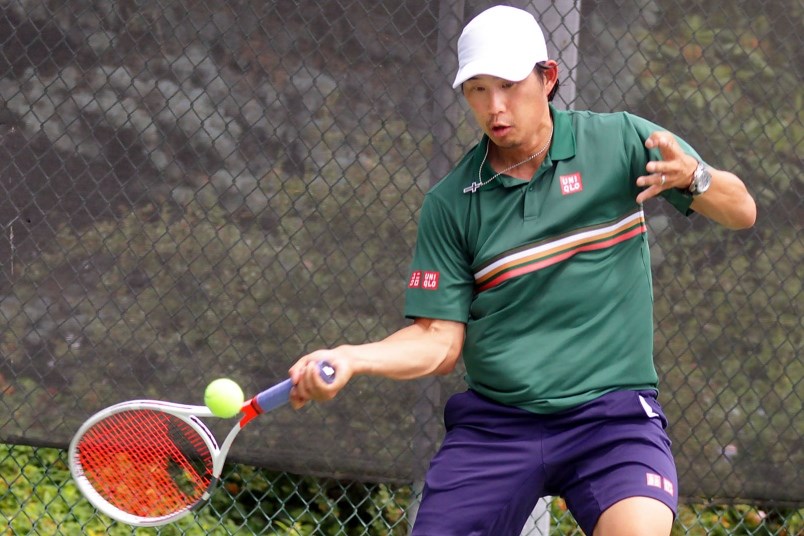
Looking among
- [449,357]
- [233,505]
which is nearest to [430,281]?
[449,357]

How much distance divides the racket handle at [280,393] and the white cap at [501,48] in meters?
0.80

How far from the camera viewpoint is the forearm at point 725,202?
3.19 m

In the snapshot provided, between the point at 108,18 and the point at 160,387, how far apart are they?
127 centimetres

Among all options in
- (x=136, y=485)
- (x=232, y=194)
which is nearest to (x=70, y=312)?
(x=232, y=194)

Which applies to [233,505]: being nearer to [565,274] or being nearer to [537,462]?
[537,462]

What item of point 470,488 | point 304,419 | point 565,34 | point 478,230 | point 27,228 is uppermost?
point 565,34

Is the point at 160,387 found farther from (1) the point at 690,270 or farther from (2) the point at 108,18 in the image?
(1) the point at 690,270

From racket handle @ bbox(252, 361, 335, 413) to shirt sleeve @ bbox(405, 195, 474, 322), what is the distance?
0.47 metres

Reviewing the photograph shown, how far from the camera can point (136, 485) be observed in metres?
3.64

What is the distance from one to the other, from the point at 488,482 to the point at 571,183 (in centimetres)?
79

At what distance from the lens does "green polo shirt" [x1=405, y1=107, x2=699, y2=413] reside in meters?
3.24

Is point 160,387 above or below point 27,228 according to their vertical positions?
below

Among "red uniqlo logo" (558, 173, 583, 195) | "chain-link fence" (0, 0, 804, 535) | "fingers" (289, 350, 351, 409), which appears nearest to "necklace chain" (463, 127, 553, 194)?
"red uniqlo logo" (558, 173, 583, 195)

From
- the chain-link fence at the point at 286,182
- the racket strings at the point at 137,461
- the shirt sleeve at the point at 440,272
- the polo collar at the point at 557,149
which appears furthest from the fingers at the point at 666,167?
the racket strings at the point at 137,461
